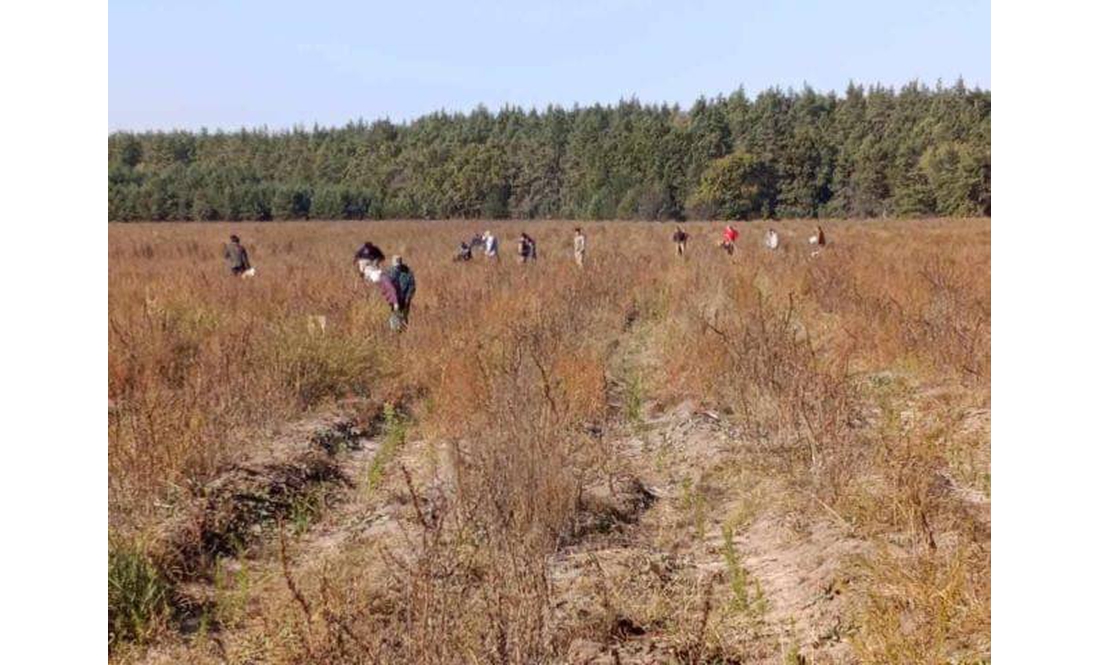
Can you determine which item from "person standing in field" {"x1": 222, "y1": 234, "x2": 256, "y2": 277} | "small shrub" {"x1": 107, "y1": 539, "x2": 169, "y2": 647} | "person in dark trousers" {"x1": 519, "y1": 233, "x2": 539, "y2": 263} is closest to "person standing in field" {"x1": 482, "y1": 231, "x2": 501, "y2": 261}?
"person in dark trousers" {"x1": 519, "y1": 233, "x2": 539, "y2": 263}

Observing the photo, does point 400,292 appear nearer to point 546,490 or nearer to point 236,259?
point 546,490

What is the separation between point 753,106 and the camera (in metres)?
98.5

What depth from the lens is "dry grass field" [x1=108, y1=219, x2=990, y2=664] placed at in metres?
2.87

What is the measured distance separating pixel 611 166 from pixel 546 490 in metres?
81.5

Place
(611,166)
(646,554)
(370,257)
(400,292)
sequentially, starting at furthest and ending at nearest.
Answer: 1. (611,166)
2. (370,257)
3. (400,292)
4. (646,554)

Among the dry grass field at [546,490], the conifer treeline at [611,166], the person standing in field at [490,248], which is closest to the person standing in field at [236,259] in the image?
the dry grass field at [546,490]

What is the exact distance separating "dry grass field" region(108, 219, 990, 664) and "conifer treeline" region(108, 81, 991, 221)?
1975 inches

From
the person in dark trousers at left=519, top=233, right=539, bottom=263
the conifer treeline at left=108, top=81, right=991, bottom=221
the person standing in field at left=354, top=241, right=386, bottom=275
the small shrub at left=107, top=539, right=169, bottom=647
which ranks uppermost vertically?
the conifer treeline at left=108, top=81, right=991, bottom=221

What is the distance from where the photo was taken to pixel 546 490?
4.05 m

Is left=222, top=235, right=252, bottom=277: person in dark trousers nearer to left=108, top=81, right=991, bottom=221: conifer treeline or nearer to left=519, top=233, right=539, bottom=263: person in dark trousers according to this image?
left=519, top=233, right=539, bottom=263: person in dark trousers

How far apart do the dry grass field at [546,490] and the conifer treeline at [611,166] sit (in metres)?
50.2

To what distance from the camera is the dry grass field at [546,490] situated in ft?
9.42

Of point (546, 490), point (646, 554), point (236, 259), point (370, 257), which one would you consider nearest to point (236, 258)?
point (236, 259)

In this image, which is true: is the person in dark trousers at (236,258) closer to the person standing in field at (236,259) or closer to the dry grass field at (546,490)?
the person standing in field at (236,259)
